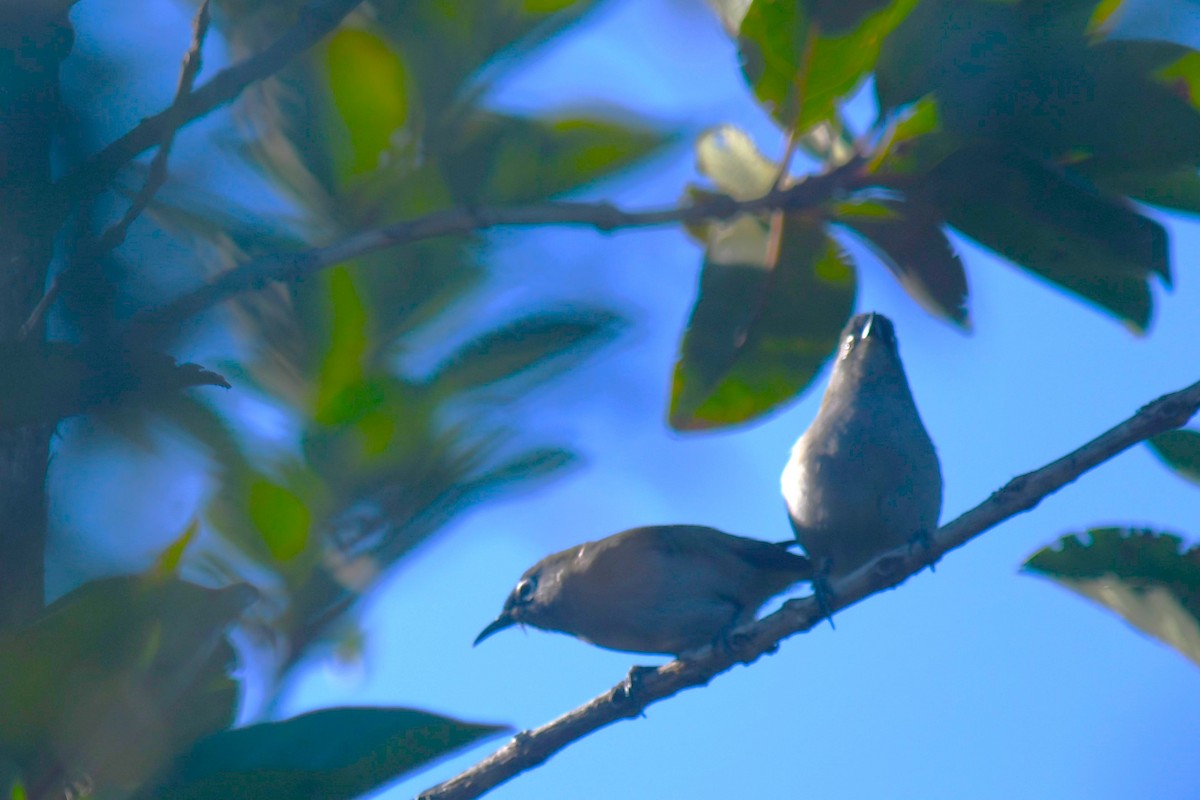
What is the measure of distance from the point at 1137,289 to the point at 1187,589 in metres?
0.83

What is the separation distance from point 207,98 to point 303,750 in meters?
1.19

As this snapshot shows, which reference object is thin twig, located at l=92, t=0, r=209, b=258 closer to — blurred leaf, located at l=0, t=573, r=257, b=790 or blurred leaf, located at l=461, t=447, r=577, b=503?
blurred leaf, located at l=0, t=573, r=257, b=790

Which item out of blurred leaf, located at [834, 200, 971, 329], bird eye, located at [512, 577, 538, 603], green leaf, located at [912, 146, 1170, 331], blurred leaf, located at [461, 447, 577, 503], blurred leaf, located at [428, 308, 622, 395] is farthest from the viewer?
bird eye, located at [512, 577, 538, 603]

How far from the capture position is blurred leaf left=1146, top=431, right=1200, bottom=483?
276 cm

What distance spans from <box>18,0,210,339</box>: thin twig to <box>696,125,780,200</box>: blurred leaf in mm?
1733

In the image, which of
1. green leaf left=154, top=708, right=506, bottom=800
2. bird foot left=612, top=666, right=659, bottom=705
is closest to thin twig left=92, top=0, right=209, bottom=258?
green leaf left=154, top=708, right=506, bottom=800

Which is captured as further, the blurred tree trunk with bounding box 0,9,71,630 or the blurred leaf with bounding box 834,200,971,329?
the blurred leaf with bounding box 834,200,971,329

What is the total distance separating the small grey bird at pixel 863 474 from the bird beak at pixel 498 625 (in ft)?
3.59

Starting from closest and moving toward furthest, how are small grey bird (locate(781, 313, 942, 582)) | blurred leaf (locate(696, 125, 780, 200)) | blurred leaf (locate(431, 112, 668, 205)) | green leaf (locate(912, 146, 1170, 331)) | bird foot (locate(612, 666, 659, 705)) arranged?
bird foot (locate(612, 666, 659, 705))
blurred leaf (locate(431, 112, 668, 205))
green leaf (locate(912, 146, 1170, 331))
small grey bird (locate(781, 313, 942, 582))
blurred leaf (locate(696, 125, 780, 200))

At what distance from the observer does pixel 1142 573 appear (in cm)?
276

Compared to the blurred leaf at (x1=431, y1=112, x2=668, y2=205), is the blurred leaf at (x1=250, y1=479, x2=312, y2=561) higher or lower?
the blurred leaf at (x1=431, y1=112, x2=668, y2=205)

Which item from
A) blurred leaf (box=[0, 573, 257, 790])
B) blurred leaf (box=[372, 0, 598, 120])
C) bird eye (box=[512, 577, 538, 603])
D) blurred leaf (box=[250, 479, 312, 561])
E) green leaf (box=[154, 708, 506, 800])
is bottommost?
green leaf (box=[154, 708, 506, 800])

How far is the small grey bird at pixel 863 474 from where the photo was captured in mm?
3291

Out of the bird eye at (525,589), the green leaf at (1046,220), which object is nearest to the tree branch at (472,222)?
the green leaf at (1046,220)
